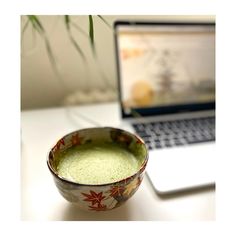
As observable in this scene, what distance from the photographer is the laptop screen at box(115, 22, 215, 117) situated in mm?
711

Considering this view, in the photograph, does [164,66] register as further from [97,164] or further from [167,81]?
[97,164]

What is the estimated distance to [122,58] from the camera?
28.0 inches

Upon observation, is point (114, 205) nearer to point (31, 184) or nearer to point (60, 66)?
point (31, 184)

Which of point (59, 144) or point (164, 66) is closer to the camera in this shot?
point (59, 144)

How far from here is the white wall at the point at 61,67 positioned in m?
0.74

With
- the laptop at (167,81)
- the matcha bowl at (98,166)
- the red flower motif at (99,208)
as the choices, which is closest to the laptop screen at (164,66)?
the laptop at (167,81)

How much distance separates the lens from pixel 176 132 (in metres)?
0.66

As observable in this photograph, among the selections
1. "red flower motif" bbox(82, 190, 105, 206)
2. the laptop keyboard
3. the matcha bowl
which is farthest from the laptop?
"red flower motif" bbox(82, 190, 105, 206)

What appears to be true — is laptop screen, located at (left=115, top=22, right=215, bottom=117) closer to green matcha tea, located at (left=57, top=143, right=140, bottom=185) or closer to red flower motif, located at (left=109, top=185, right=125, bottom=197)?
green matcha tea, located at (left=57, top=143, right=140, bottom=185)

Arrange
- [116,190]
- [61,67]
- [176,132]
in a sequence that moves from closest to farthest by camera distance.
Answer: [116,190] < [176,132] < [61,67]

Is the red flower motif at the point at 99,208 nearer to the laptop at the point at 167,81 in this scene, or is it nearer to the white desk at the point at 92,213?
the white desk at the point at 92,213

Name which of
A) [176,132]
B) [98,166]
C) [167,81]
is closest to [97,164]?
[98,166]

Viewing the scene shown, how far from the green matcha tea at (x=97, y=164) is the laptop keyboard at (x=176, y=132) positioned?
12 centimetres

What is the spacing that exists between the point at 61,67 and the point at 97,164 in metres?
0.40
